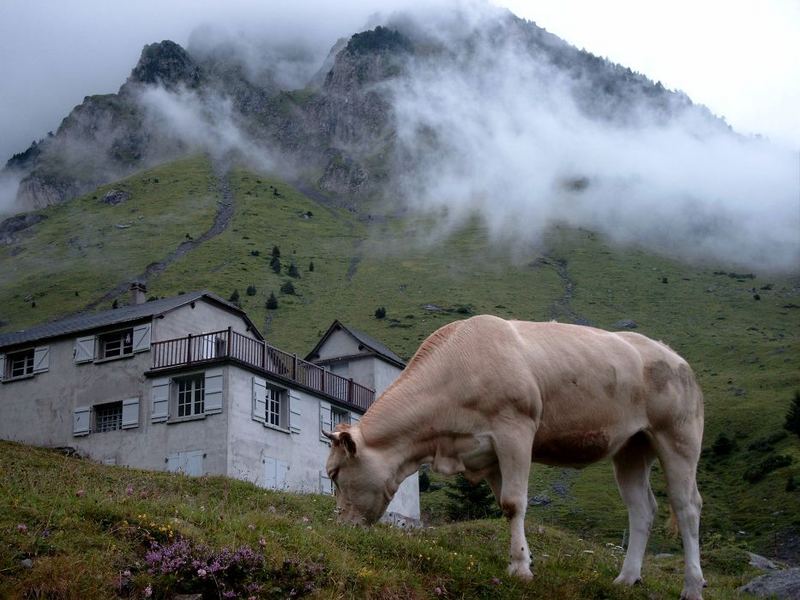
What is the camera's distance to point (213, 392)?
44375 mm

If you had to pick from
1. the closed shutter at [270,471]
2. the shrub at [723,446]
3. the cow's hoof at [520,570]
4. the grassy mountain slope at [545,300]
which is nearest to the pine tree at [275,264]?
the grassy mountain slope at [545,300]

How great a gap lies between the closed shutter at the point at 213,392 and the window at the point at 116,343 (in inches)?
221

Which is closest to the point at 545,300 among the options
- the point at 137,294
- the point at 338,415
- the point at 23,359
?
the point at 137,294

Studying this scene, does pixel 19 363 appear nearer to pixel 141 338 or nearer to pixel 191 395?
pixel 141 338

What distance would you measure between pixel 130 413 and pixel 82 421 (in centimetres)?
301

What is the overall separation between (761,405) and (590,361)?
87.2 m

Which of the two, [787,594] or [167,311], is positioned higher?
[167,311]

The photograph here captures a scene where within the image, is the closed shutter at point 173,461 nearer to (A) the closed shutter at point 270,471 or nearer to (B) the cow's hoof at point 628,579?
(A) the closed shutter at point 270,471

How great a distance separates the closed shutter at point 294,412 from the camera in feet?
156

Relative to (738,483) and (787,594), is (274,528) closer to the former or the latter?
(787,594)

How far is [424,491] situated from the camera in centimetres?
7038

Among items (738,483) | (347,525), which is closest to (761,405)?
(738,483)

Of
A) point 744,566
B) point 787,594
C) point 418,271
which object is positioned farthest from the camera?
point 418,271

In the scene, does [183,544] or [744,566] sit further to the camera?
[744,566]
